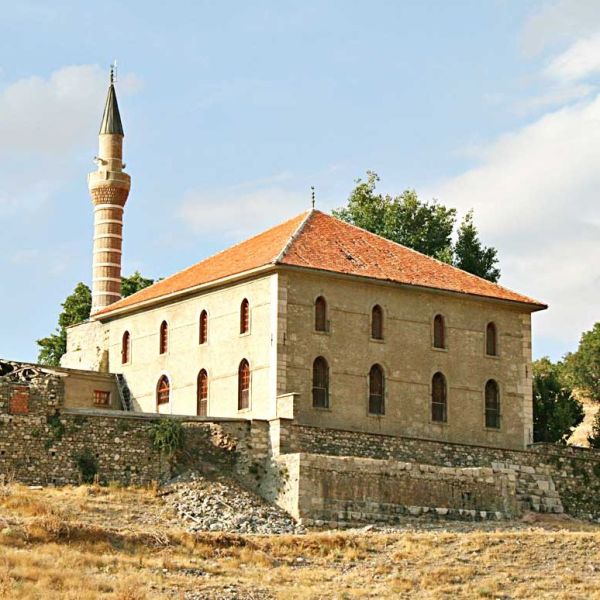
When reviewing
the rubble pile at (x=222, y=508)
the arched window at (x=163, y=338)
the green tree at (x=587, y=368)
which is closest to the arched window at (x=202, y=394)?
the arched window at (x=163, y=338)

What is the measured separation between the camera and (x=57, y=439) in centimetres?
4412

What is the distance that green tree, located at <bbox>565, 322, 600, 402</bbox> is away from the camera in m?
86.6

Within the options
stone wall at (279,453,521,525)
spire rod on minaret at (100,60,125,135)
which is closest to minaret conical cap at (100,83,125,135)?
spire rod on minaret at (100,60,125,135)

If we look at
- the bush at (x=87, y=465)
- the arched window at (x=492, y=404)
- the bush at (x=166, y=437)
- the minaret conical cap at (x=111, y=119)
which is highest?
the minaret conical cap at (x=111, y=119)

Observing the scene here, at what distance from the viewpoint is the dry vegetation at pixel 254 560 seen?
1328 inches

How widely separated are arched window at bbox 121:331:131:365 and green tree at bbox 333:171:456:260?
659 inches

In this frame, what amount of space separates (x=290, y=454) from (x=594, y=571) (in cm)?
1091

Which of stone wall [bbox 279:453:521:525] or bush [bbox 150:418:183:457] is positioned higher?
bush [bbox 150:418:183:457]

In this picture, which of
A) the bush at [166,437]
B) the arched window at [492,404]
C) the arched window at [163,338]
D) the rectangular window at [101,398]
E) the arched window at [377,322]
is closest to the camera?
the bush at [166,437]

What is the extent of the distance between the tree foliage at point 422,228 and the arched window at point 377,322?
17062 millimetres

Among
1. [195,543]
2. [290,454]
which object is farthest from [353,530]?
[195,543]

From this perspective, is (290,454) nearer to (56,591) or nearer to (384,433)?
(384,433)

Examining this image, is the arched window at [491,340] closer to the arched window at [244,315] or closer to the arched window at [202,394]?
the arched window at [244,315]

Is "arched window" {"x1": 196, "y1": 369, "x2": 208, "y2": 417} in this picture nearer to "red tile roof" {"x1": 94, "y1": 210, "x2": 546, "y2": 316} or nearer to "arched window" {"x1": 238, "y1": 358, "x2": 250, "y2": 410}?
"arched window" {"x1": 238, "y1": 358, "x2": 250, "y2": 410}
